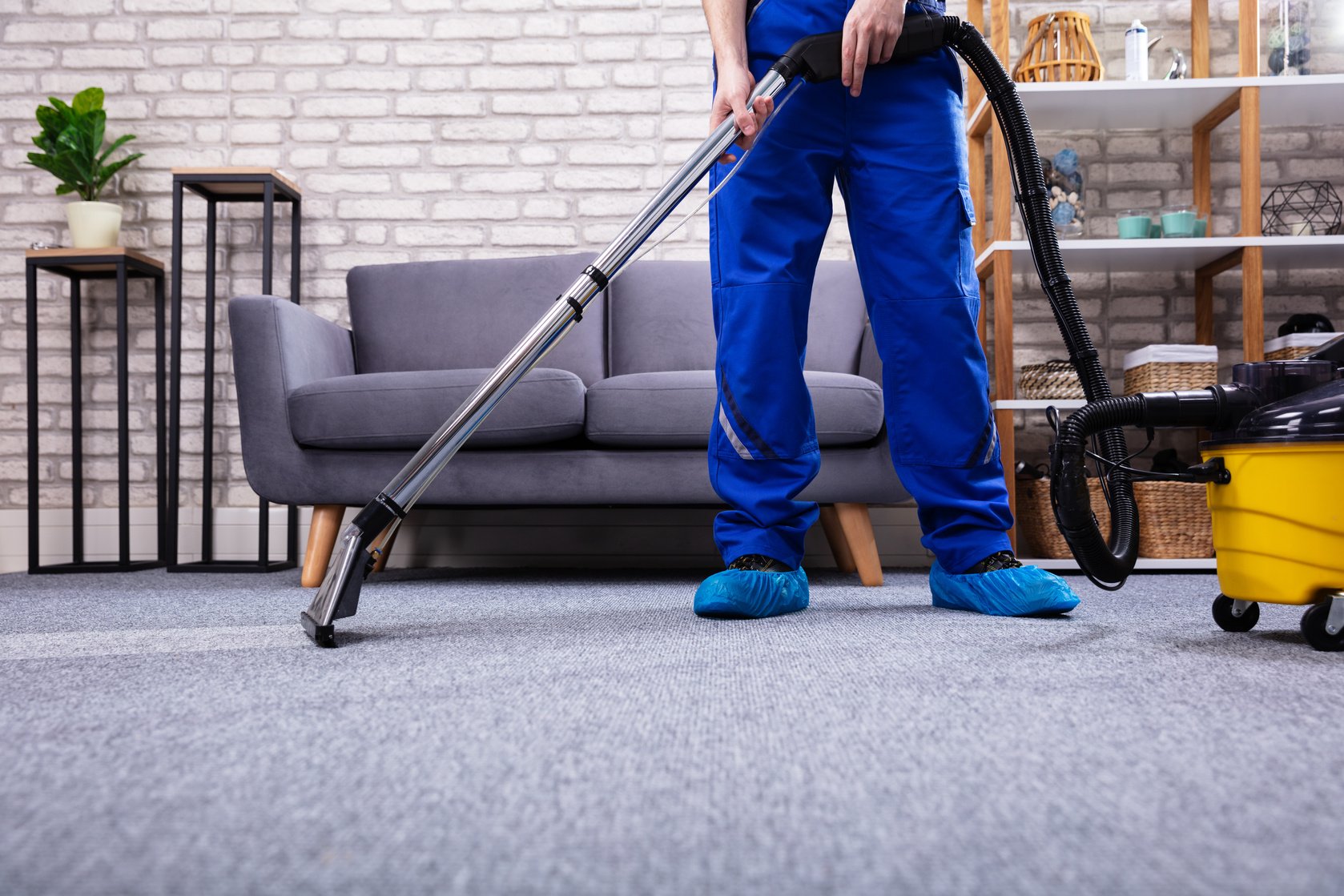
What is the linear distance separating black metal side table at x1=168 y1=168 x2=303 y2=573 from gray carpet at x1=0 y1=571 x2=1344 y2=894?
1339 millimetres

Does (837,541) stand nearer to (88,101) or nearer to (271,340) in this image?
(271,340)

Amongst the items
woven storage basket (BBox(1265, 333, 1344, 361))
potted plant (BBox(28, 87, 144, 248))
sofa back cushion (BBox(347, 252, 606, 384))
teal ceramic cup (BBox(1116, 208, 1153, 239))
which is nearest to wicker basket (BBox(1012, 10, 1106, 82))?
teal ceramic cup (BBox(1116, 208, 1153, 239))

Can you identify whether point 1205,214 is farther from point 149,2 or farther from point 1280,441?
point 149,2

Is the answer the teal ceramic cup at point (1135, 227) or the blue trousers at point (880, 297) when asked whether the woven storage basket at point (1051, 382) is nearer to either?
the teal ceramic cup at point (1135, 227)

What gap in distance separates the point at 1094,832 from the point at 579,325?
196 cm

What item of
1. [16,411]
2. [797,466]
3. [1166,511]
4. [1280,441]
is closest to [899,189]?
[797,466]

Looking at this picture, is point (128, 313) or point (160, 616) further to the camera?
point (128, 313)

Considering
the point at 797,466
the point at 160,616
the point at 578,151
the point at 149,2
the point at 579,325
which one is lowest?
the point at 160,616

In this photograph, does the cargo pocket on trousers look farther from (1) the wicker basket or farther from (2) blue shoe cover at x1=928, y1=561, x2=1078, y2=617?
(1) the wicker basket

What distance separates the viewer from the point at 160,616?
1321 millimetres

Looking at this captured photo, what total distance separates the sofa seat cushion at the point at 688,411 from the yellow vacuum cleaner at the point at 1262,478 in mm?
681

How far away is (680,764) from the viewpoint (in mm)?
537

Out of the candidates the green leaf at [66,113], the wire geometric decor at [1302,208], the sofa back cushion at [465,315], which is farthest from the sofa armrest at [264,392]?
the wire geometric decor at [1302,208]

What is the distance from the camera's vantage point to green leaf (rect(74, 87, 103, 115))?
235cm
